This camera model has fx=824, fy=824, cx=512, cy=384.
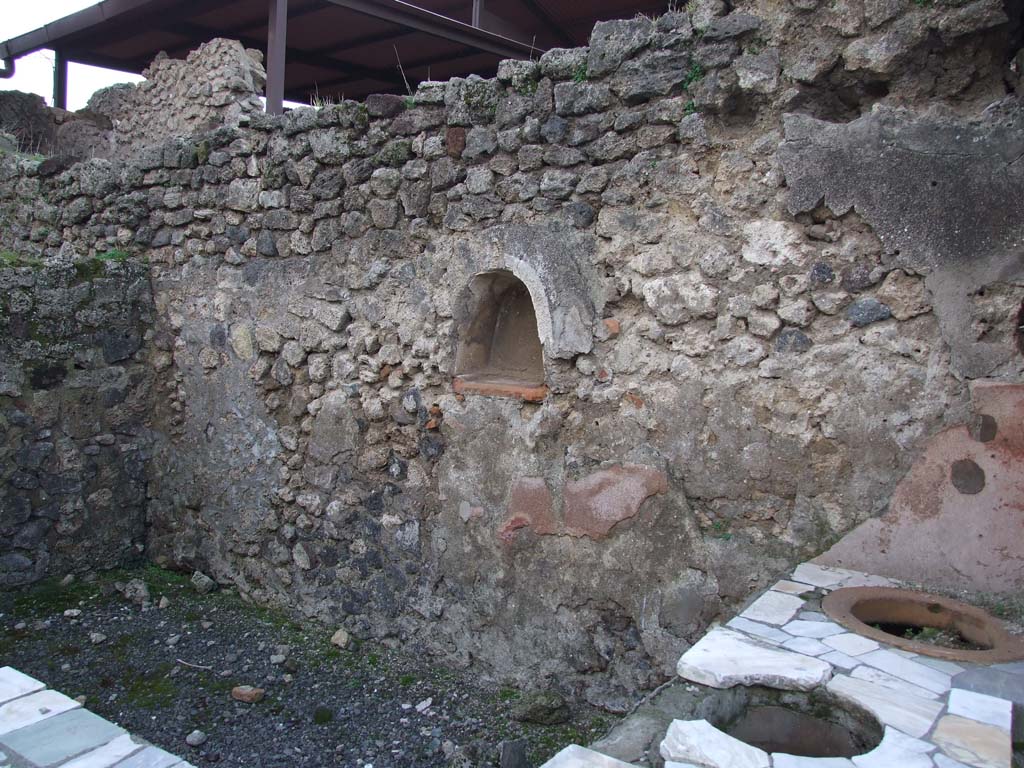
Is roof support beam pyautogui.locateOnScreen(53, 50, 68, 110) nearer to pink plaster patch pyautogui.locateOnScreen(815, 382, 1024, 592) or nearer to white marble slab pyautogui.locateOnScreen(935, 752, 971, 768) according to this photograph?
pink plaster patch pyautogui.locateOnScreen(815, 382, 1024, 592)

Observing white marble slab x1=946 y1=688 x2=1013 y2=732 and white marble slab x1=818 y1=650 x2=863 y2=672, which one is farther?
white marble slab x1=818 y1=650 x2=863 y2=672

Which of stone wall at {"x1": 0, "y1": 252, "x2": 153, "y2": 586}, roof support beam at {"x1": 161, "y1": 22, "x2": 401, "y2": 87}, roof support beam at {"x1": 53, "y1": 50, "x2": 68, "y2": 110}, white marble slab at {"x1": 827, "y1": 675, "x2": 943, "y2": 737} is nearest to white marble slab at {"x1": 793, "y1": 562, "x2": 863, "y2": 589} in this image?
white marble slab at {"x1": 827, "y1": 675, "x2": 943, "y2": 737}

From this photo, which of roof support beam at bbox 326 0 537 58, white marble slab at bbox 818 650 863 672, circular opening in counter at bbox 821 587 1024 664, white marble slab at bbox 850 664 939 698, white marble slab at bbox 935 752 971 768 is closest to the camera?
white marble slab at bbox 935 752 971 768

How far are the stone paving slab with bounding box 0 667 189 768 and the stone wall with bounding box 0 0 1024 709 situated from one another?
1.56m

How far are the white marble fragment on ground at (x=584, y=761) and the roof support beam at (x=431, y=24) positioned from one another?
647 cm

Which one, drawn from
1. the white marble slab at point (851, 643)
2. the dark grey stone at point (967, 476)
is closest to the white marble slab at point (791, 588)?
the white marble slab at point (851, 643)

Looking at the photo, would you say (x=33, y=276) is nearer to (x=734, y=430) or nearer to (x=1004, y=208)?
(x=734, y=430)

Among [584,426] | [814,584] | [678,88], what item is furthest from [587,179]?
[814,584]

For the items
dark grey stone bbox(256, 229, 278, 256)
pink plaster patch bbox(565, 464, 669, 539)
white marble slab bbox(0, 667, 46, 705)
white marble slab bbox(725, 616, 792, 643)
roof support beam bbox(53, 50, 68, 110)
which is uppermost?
roof support beam bbox(53, 50, 68, 110)

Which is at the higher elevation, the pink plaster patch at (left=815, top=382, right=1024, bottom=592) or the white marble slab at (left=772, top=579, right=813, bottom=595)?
the pink plaster patch at (left=815, top=382, right=1024, bottom=592)

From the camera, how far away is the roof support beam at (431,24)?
7.04 metres

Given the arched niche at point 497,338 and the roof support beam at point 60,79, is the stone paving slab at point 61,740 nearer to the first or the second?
the arched niche at point 497,338

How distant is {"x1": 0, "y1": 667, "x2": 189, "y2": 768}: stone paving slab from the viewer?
1969mm

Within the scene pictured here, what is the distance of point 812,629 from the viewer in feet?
7.94
